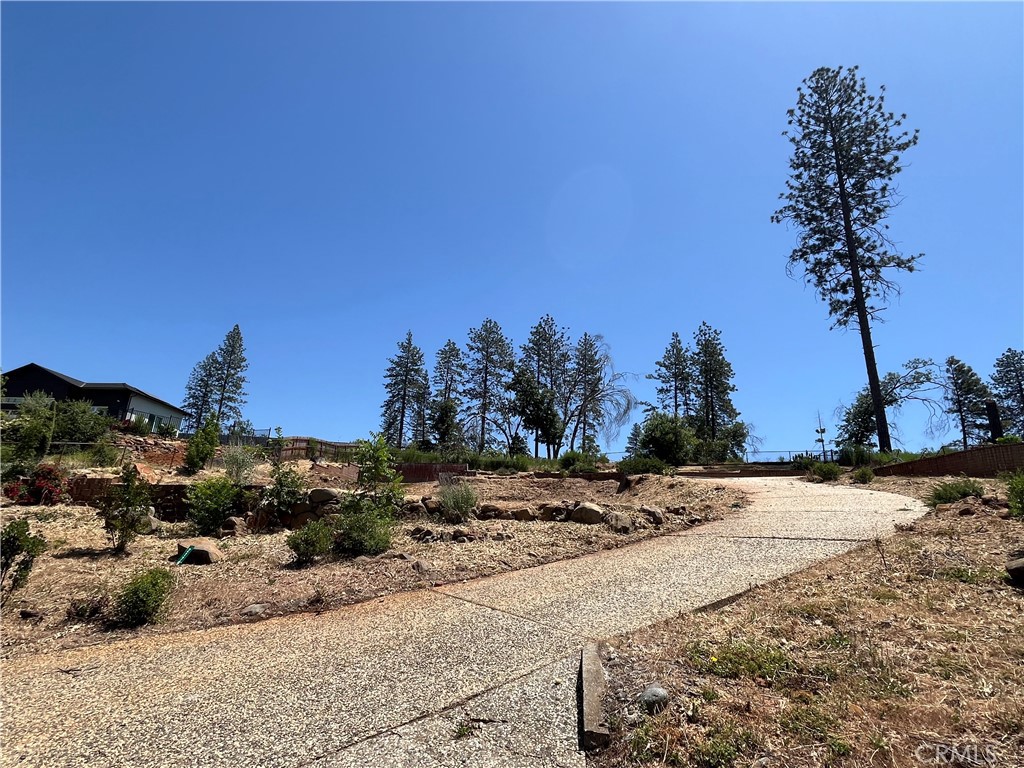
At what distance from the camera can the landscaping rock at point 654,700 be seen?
8.19ft

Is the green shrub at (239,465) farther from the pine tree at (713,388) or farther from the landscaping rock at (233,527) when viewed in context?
the pine tree at (713,388)

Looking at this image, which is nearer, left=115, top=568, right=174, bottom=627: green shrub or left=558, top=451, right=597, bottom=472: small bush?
left=115, top=568, right=174, bottom=627: green shrub

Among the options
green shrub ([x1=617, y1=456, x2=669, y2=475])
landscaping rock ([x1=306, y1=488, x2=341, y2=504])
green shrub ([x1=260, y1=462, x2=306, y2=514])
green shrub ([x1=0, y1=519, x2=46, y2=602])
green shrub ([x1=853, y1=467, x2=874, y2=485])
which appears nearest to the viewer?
green shrub ([x1=0, y1=519, x2=46, y2=602])

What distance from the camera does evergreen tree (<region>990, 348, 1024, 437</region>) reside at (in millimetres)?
43719

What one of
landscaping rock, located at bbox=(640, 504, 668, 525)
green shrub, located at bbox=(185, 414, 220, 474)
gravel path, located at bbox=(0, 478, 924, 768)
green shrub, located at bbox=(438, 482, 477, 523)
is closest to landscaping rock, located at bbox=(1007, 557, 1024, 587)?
gravel path, located at bbox=(0, 478, 924, 768)

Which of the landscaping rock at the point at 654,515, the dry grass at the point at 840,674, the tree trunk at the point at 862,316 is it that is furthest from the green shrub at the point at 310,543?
the tree trunk at the point at 862,316

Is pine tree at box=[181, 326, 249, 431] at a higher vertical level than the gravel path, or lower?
higher

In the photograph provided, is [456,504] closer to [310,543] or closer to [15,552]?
[310,543]

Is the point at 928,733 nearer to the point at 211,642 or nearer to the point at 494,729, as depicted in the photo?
the point at 494,729

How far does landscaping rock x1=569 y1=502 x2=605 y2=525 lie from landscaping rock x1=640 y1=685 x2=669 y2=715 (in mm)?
5429

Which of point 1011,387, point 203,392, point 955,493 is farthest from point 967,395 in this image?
point 203,392

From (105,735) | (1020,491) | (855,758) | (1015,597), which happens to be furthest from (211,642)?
(1020,491)

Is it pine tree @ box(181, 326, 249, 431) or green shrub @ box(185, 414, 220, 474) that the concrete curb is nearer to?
green shrub @ box(185, 414, 220, 474)

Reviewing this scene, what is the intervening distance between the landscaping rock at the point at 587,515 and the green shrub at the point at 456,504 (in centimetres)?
167
